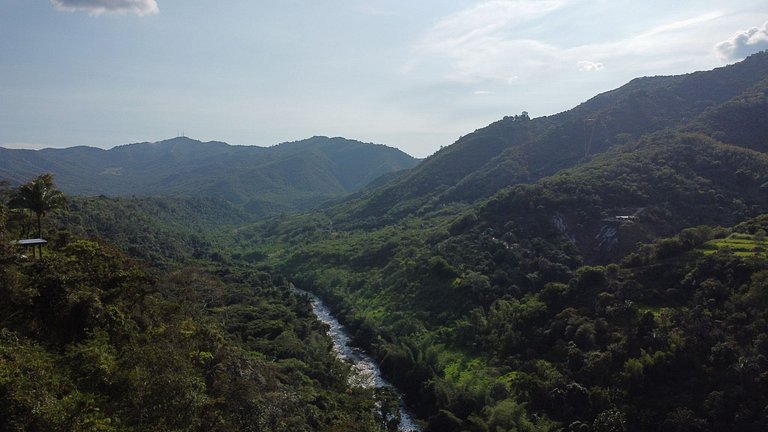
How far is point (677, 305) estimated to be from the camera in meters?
50.2

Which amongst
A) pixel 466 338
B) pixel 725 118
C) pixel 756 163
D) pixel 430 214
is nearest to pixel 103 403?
pixel 466 338

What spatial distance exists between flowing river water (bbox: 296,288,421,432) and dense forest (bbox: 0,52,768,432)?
150cm

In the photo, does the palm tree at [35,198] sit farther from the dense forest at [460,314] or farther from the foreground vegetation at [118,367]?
the dense forest at [460,314]

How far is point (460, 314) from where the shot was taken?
68.9 metres

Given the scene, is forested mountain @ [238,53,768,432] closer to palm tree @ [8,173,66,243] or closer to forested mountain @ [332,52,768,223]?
forested mountain @ [332,52,768,223]

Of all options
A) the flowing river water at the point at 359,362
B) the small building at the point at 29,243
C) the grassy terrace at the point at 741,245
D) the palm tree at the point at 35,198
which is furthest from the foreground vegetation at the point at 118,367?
the grassy terrace at the point at 741,245

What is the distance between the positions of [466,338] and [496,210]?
37.6 m

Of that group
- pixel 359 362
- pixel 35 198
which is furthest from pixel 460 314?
pixel 35 198

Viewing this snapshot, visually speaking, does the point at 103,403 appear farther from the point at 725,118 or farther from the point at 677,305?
the point at 725,118

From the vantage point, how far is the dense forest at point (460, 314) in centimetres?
2603

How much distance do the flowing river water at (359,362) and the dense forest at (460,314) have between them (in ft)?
4.93

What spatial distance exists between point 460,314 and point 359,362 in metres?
15.3

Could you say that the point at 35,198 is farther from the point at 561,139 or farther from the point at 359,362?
the point at 561,139

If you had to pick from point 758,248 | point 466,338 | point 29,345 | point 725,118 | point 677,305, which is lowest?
point 466,338
